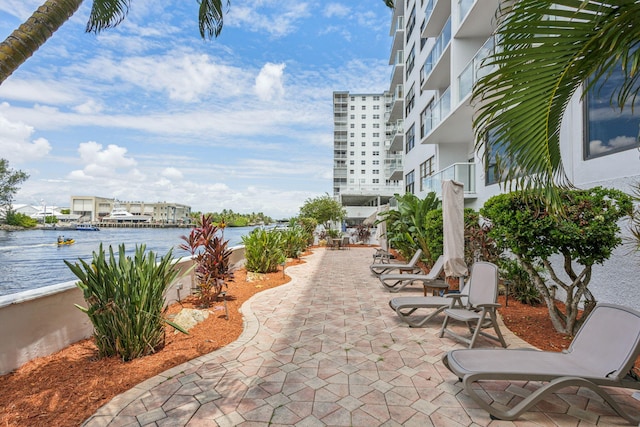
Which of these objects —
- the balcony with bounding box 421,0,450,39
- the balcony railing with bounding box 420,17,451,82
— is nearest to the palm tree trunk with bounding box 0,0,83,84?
the balcony railing with bounding box 420,17,451,82

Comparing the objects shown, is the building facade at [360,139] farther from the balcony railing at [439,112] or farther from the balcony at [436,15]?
the balcony railing at [439,112]

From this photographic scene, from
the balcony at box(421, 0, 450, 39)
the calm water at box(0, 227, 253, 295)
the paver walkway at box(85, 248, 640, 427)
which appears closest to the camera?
the paver walkway at box(85, 248, 640, 427)

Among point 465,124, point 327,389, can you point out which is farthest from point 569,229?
point 465,124

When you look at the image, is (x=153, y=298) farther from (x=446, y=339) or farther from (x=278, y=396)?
(x=446, y=339)

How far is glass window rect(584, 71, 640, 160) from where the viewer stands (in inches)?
224

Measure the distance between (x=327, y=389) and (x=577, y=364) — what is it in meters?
2.55

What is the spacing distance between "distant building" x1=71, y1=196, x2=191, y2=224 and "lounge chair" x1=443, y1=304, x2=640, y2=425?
13221 centimetres

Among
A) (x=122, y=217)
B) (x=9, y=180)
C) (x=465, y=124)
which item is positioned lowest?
(x=122, y=217)

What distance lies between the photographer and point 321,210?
95.0 ft

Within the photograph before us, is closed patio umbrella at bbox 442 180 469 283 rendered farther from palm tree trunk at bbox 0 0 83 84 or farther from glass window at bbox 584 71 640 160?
palm tree trunk at bbox 0 0 83 84

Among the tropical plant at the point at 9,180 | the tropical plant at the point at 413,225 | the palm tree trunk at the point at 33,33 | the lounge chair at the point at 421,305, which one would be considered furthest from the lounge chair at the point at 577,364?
the tropical plant at the point at 9,180

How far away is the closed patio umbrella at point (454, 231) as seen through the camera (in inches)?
270

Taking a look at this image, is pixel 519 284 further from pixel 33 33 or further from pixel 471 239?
pixel 33 33

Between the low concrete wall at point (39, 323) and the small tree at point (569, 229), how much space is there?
21.0 ft
